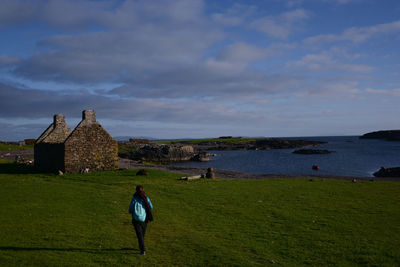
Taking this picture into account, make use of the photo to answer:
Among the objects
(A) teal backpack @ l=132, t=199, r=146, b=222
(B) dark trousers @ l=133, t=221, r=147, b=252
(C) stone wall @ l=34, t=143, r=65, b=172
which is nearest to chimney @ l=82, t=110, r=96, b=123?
(C) stone wall @ l=34, t=143, r=65, b=172

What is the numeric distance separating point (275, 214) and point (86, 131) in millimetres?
25861

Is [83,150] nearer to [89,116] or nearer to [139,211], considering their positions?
[89,116]

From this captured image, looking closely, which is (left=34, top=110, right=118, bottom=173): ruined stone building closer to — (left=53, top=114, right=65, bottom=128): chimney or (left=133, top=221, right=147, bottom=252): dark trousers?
(left=53, top=114, right=65, bottom=128): chimney

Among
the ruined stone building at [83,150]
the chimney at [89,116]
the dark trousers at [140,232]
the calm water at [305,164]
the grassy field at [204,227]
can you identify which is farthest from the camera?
the calm water at [305,164]

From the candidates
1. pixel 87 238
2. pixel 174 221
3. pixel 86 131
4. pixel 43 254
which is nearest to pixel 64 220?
pixel 87 238

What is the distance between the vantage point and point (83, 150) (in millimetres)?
34656

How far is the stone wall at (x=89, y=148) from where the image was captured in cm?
3397

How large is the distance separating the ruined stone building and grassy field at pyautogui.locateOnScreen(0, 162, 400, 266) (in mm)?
9133

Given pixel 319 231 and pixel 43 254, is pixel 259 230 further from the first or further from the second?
pixel 43 254

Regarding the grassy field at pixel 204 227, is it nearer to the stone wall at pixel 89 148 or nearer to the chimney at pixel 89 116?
the stone wall at pixel 89 148

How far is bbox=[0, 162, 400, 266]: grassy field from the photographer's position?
34.8ft

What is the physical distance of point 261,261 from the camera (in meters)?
10.5

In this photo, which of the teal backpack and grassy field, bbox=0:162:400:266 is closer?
grassy field, bbox=0:162:400:266

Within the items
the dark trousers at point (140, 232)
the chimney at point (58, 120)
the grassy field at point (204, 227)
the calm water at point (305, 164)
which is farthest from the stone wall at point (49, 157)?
the calm water at point (305, 164)
